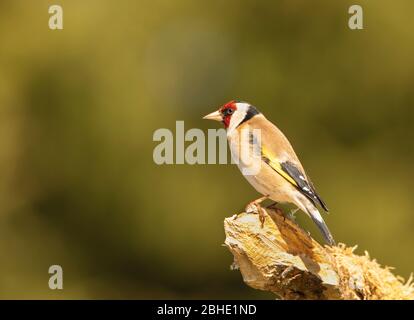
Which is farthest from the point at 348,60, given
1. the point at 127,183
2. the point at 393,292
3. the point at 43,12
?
the point at 393,292

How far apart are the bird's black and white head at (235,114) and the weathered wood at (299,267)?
1259 mm

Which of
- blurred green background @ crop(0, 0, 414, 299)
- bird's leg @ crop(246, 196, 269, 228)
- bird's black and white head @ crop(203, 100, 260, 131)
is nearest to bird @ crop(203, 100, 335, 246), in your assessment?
bird's black and white head @ crop(203, 100, 260, 131)

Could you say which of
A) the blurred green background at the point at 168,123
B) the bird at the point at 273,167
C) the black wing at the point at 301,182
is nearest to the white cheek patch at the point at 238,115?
the bird at the point at 273,167

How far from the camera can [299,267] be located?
3.88m

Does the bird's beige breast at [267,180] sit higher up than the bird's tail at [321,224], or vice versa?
the bird's beige breast at [267,180]

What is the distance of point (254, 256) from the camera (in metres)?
3.96

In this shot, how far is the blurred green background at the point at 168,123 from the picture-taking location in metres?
8.66

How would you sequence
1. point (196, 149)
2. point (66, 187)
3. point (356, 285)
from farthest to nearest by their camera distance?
1. point (66, 187)
2. point (196, 149)
3. point (356, 285)

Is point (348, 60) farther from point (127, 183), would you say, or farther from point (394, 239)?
point (127, 183)

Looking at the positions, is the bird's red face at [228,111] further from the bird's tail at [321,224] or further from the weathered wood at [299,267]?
the weathered wood at [299,267]

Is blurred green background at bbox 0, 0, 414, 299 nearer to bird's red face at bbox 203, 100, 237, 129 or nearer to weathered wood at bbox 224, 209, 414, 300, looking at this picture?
bird's red face at bbox 203, 100, 237, 129

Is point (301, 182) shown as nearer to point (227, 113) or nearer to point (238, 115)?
point (238, 115)

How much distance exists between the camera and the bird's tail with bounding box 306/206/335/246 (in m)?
4.33
